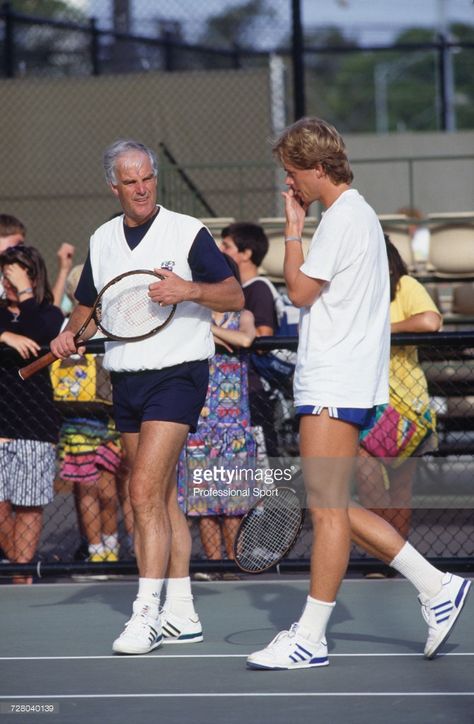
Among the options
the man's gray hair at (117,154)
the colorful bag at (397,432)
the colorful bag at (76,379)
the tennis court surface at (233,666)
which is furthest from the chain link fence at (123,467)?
the man's gray hair at (117,154)

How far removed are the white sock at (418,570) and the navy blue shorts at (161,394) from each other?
97cm

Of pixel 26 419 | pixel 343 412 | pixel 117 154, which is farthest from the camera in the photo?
pixel 26 419

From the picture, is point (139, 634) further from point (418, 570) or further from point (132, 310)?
point (132, 310)

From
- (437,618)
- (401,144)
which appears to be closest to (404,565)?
(437,618)

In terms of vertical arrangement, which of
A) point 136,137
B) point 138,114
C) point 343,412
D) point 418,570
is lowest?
point 418,570

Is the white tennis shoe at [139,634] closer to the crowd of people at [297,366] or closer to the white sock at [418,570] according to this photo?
the crowd of people at [297,366]

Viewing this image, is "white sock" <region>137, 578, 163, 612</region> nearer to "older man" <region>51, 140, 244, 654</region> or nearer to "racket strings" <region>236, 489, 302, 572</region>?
"older man" <region>51, 140, 244, 654</region>

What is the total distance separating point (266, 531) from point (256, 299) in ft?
8.15

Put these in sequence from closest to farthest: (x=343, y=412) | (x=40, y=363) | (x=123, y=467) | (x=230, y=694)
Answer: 1. (x=230, y=694)
2. (x=343, y=412)
3. (x=40, y=363)
4. (x=123, y=467)

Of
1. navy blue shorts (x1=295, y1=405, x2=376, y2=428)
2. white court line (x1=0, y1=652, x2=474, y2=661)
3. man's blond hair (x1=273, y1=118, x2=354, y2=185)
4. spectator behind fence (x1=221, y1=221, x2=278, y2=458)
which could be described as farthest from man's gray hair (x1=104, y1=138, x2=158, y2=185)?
spectator behind fence (x1=221, y1=221, x2=278, y2=458)

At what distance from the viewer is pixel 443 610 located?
187 inches

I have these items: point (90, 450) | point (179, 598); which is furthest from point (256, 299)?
point (179, 598)

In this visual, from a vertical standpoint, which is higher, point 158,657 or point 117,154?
point 117,154

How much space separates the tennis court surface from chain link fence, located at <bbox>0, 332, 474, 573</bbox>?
15.9 inches
